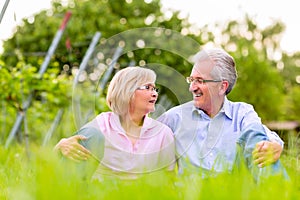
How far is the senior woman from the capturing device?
203cm

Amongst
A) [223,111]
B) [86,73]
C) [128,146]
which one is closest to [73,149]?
[128,146]

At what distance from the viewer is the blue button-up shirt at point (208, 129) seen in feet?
7.21

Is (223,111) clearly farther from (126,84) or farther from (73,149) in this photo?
(73,149)

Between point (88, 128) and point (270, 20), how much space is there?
26.4m

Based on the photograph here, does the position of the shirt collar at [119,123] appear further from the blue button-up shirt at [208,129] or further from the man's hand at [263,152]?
the man's hand at [263,152]

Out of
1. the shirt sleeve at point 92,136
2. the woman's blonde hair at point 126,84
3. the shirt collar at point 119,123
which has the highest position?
the woman's blonde hair at point 126,84

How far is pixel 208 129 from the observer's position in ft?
7.75

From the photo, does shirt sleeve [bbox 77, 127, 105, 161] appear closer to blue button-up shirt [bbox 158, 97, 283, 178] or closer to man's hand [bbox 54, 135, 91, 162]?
man's hand [bbox 54, 135, 91, 162]

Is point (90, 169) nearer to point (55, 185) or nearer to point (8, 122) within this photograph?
point (55, 185)

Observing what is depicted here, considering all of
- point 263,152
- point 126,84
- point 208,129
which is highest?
point 126,84

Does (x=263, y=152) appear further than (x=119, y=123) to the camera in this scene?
No

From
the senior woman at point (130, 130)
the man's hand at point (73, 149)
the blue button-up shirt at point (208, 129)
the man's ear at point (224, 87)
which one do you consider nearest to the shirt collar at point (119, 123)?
the senior woman at point (130, 130)

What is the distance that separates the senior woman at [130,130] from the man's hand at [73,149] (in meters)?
0.11

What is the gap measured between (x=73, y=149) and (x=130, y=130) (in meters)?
0.40
